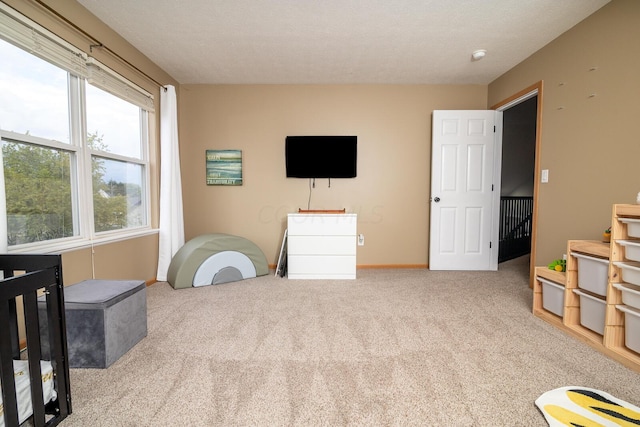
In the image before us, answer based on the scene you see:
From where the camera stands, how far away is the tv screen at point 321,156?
11.7 ft

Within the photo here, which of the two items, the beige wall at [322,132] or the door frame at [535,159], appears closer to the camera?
the door frame at [535,159]

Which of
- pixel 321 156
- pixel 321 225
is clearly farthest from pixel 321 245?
pixel 321 156

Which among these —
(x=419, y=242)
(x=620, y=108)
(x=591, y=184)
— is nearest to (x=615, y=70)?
(x=620, y=108)

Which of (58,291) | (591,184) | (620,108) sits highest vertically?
(620,108)

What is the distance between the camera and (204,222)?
12.2ft

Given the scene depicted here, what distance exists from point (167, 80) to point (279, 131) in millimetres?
1485

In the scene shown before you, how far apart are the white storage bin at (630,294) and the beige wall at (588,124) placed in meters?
0.75

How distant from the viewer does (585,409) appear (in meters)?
1.19

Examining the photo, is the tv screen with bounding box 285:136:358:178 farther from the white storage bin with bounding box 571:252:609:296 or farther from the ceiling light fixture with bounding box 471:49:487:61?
the white storage bin with bounding box 571:252:609:296

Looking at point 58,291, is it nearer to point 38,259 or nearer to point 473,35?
point 38,259

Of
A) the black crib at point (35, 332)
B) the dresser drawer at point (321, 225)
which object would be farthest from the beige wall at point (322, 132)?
the black crib at point (35, 332)

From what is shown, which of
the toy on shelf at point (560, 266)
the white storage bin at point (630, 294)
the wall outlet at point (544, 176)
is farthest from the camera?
the wall outlet at point (544, 176)

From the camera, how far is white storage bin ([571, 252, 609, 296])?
1.70 meters

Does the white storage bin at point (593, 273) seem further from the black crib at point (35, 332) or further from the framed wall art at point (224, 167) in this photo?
the framed wall art at point (224, 167)
